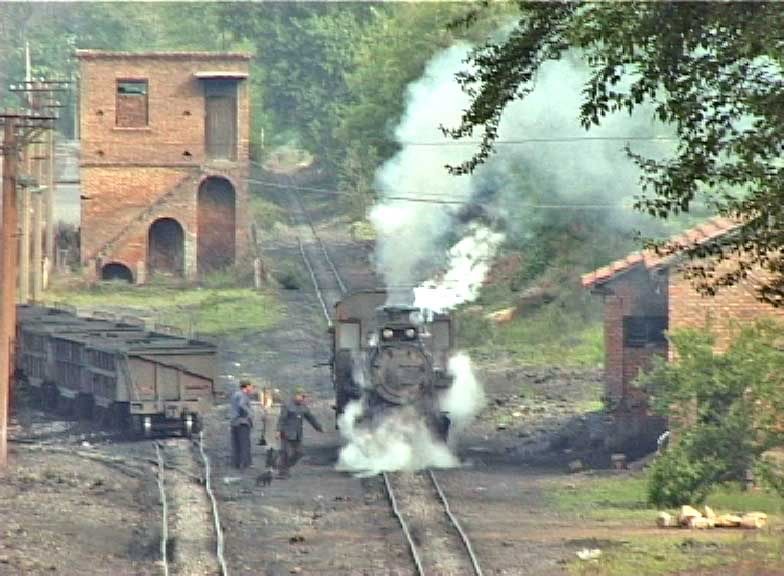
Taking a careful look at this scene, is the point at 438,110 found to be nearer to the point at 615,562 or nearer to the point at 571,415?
the point at 571,415

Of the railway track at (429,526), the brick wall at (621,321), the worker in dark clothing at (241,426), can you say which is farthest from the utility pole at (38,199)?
the railway track at (429,526)

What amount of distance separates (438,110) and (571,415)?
7.78m

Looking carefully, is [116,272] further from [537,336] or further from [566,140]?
[566,140]

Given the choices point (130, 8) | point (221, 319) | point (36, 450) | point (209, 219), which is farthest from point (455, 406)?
point (130, 8)

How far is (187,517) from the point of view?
2231 centimetres

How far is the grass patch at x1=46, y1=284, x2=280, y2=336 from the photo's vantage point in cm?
4816

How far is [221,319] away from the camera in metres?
48.8

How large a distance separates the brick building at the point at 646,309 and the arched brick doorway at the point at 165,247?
29848 mm

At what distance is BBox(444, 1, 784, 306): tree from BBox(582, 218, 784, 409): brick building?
43.0ft

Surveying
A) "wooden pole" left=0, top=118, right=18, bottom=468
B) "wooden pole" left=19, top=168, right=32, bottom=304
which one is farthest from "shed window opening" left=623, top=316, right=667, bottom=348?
"wooden pole" left=19, top=168, right=32, bottom=304

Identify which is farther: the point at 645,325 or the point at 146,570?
the point at 645,325

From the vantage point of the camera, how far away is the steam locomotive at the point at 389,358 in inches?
1042

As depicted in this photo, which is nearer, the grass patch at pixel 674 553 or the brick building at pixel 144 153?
the grass patch at pixel 674 553

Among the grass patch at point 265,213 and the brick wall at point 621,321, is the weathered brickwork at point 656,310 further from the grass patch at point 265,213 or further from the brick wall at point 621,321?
the grass patch at point 265,213
